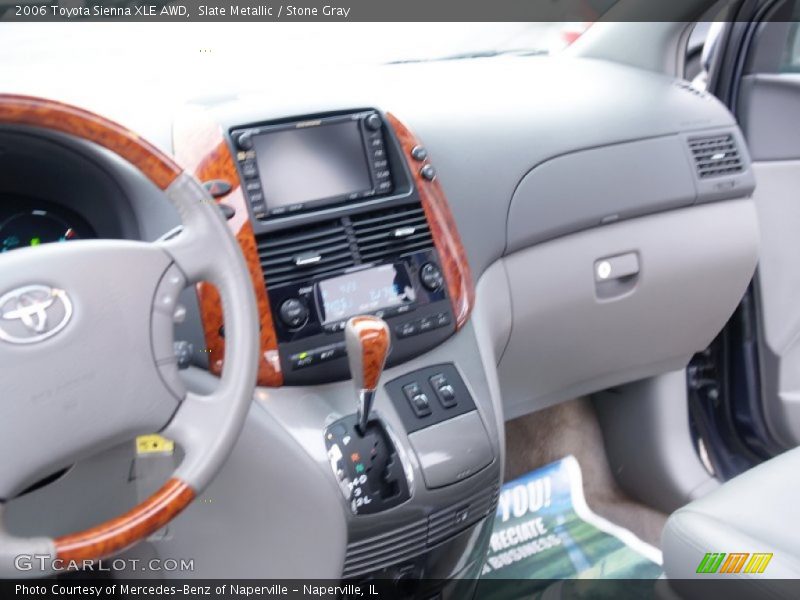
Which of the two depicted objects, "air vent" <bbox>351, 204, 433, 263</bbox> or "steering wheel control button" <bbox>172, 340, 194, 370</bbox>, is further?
"air vent" <bbox>351, 204, 433, 263</bbox>

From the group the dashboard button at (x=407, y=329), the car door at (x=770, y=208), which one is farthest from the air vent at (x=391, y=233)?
the car door at (x=770, y=208)

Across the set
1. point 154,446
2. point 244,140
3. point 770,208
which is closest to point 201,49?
point 244,140

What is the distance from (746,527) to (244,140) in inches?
35.8

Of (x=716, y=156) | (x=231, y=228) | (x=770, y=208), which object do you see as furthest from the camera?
(x=770, y=208)

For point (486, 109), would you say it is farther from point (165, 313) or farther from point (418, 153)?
point (165, 313)

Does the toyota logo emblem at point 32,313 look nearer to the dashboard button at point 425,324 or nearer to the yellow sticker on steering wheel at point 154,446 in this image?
the yellow sticker on steering wheel at point 154,446

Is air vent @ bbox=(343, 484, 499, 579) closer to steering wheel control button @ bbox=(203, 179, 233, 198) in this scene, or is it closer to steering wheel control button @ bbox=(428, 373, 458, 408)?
steering wheel control button @ bbox=(428, 373, 458, 408)

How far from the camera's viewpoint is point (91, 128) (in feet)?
3.01

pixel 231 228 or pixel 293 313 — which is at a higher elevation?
pixel 231 228

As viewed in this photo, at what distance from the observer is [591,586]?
1.85 meters

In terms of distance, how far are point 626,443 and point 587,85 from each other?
0.90 m

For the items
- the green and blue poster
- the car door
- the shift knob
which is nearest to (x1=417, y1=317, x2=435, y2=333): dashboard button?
the shift knob

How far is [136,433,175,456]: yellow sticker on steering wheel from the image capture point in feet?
3.58

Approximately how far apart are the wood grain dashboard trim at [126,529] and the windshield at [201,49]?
0.44 meters
